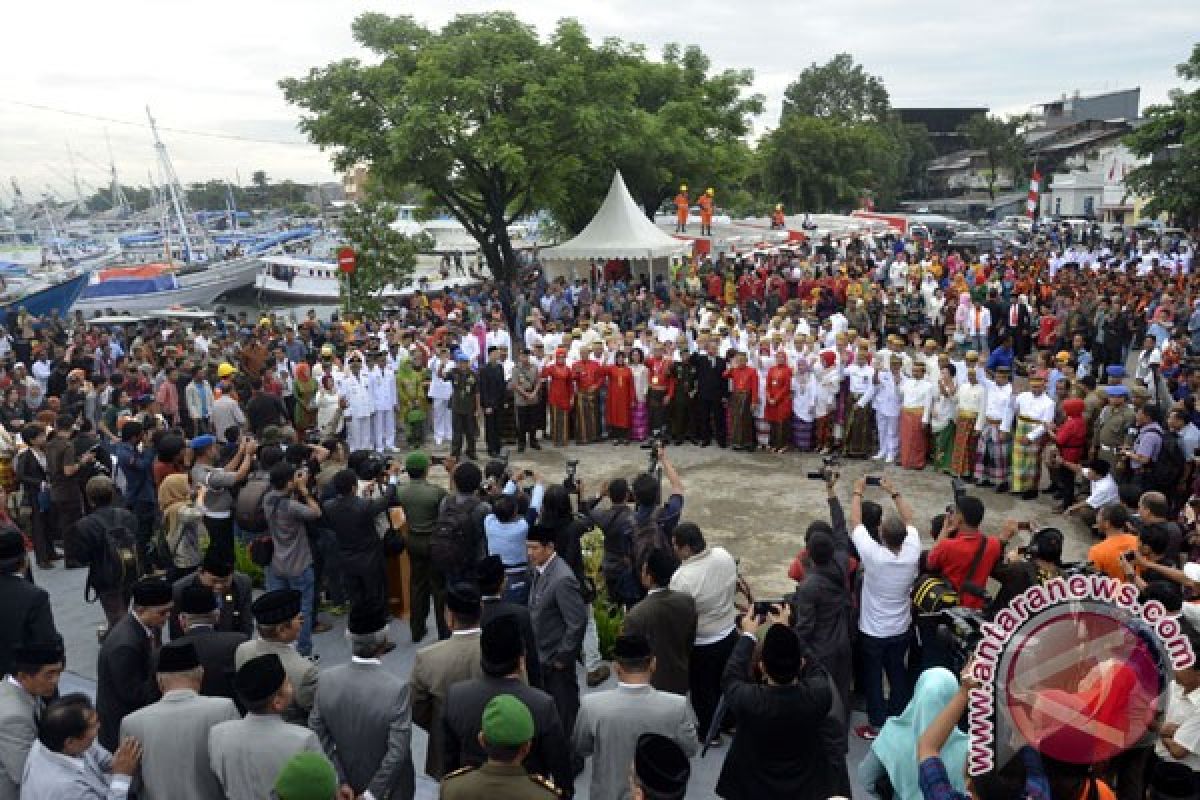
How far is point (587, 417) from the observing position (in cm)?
1273

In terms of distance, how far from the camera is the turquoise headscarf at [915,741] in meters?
3.23

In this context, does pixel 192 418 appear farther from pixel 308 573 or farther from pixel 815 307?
pixel 815 307

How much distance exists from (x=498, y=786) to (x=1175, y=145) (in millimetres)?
30029

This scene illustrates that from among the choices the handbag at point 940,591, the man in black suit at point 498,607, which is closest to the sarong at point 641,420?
the handbag at point 940,591

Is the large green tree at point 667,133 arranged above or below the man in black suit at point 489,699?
above

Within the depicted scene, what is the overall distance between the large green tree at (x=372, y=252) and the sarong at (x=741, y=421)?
1289cm

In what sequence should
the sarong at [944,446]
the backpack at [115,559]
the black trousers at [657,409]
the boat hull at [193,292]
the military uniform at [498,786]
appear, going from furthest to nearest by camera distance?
1. the boat hull at [193,292]
2. the black trousers at [657,409]
3. the sarong at [944,446]
4. the backpack at [115,559]
5. the military uniform at [498,786]

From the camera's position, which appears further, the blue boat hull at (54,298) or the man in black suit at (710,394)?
the blue boat hull at (54,298)

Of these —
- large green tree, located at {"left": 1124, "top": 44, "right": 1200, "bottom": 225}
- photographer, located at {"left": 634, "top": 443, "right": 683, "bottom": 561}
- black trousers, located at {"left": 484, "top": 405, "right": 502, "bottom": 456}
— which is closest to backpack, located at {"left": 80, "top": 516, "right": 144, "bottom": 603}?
photographer, located at {"left": 634, "top": 443, "right": 683, "bottom": 561}

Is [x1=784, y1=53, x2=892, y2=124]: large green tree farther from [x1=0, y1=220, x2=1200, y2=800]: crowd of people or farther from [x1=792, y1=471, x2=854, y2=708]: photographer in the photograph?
[x1=792, y1=471, x2=854, y2=708]: photographer

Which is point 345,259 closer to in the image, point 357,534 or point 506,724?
point 357,534

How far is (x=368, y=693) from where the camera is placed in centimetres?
374

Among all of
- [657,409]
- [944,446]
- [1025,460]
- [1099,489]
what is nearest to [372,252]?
[657,409]

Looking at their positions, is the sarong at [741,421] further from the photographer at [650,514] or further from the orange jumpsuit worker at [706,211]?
the orange jumpsuit worker at [706,211]
